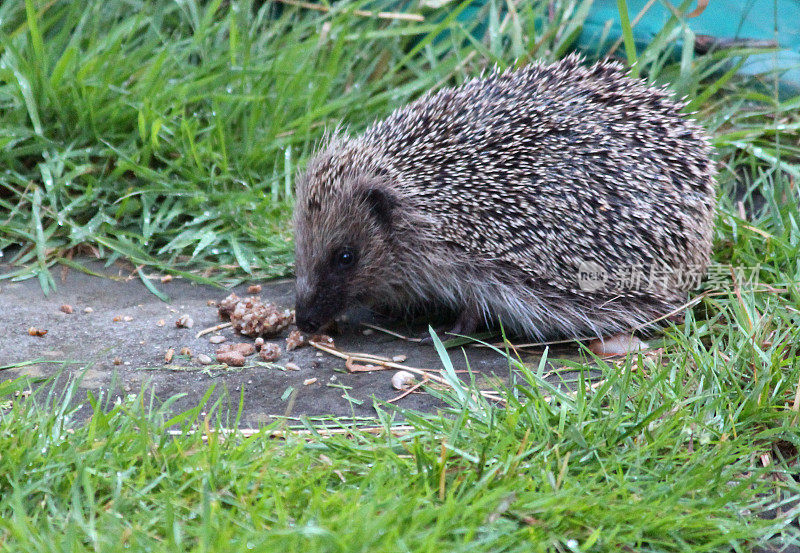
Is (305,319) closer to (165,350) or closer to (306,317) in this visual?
(306,317)

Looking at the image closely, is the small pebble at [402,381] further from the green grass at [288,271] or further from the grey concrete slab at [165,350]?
the green grass at [288,271]

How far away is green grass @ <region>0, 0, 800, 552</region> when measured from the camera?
2746 mm

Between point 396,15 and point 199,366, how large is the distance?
3801mm

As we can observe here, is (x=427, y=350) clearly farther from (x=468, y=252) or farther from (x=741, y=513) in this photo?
(x=741, y=513)

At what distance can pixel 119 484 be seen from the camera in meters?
2.81

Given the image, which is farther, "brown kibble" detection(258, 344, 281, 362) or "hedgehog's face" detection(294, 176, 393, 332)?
"hedgehog's face" detection(294, 176, 393, 332)

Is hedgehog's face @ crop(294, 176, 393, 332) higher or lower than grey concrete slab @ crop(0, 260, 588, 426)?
higher

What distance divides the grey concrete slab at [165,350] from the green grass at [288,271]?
19cm

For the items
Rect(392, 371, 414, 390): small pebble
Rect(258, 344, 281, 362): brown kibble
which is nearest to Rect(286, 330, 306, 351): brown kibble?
Rect(258, 344, 281, 362): brown kibble

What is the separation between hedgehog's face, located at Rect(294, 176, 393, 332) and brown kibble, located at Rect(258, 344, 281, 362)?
283 millimetres

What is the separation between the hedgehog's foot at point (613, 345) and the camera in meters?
4.32

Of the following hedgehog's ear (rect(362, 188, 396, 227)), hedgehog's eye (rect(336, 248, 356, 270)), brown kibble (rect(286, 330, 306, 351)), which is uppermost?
hedgehog's ear (rect(362, 188, 396, 227))

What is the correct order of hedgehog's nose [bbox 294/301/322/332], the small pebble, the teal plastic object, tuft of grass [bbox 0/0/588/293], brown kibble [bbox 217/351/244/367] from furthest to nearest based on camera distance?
the teal plastic object < tuft of grass [bbox 0/0/588/293] < hedgehog's nose [bbox 294/301/322/332] < brown kibble [bbox 217/351/244/367] < the small pebble

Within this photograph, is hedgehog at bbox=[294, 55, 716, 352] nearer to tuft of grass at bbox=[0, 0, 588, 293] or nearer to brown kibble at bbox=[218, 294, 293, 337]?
brown kibble at bbox=[218, 294, 293, 337]
